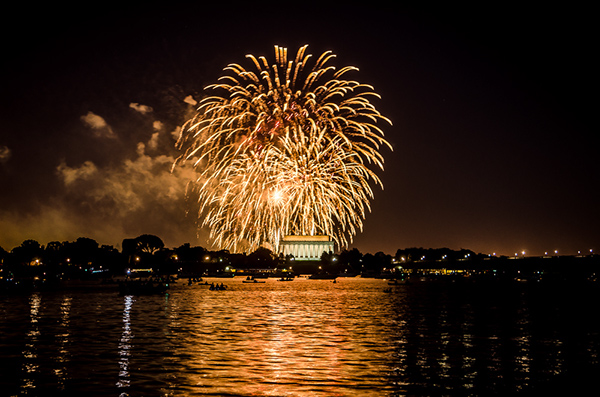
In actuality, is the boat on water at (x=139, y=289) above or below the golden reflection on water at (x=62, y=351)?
above

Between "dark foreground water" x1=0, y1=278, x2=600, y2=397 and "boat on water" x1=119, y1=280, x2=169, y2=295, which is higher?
"boat on water" x1=119, y1=280, x2=169, y2=295

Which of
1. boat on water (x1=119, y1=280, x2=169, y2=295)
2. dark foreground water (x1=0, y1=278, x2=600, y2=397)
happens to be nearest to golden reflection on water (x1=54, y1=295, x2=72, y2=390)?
dark foreground water (x1=0, y1=278, x2=600, y2=397)

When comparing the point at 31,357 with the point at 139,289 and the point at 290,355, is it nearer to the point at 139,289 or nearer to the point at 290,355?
the point at 290,355

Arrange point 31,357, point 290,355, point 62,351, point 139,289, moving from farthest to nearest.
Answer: point 139,289, point 62,351, point 290,355, point 31,357

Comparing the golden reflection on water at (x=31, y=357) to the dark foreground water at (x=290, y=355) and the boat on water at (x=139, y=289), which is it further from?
the boat on water at (x=139, y=289)

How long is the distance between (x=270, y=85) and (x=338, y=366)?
4985 cm

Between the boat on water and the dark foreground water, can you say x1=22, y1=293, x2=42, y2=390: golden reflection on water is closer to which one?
the dark foreground water

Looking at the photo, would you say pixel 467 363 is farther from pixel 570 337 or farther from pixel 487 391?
pixel 570 337

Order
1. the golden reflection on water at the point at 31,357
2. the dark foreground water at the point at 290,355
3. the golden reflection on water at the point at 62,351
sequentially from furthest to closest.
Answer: the golden reflection on water at the point at 62,351 → the golden reflection on water at the point at 31,357 → the dark foreground water at the point at 290,355

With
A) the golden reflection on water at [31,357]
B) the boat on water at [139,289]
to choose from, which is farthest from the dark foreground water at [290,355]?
the boat on water at [139,289]

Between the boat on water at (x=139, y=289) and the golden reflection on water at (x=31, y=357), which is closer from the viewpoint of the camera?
the golden reflection on water at (x=31, y=357)

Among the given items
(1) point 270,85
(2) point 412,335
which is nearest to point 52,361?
(2) point 412,335

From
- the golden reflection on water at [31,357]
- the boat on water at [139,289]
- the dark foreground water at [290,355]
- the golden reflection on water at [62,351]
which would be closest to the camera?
the dark foreground water at [290,355]

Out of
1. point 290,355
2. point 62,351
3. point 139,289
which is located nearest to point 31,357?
point 62,351
